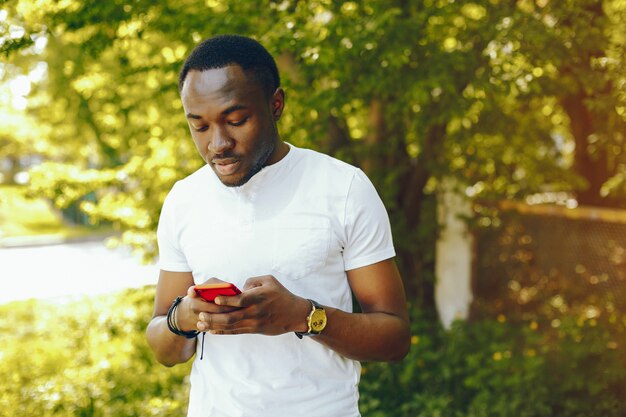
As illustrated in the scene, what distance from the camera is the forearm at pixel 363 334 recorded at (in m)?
1.77

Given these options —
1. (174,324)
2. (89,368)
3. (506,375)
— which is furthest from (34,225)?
(174,324)

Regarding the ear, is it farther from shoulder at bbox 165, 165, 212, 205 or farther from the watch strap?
the watch strap

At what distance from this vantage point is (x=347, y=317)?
1.80 meters

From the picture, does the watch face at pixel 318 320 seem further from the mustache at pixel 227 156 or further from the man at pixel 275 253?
the mustache at pixel 227 156

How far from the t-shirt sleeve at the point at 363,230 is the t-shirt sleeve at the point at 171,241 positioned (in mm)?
528

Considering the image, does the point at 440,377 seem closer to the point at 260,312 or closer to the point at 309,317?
the point at 309,317

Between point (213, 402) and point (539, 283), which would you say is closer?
point (213, 402)

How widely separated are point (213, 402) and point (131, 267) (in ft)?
41.3

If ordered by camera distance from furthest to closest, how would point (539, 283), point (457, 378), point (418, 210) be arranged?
point (539, 283), point (418, 210), point (457, 378)

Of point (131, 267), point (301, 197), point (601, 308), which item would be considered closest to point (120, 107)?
point (601, 308)

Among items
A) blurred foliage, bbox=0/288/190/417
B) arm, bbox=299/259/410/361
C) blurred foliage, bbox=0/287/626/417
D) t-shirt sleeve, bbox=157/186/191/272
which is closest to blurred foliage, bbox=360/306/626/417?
blurred foliage, bbox=0/287/626/417

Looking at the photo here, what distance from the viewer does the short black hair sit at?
1.86 meters

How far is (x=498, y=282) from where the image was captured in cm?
672

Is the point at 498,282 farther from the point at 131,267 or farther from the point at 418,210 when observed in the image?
the point at 131,267
